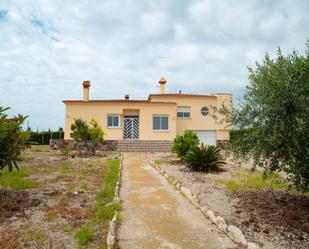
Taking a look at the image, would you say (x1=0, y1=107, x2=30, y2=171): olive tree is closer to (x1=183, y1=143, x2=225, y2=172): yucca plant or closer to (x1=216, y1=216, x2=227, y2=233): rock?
(x1=216, y1=216, x2=227, y2=233): rock

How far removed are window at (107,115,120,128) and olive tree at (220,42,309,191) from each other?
71.3ft

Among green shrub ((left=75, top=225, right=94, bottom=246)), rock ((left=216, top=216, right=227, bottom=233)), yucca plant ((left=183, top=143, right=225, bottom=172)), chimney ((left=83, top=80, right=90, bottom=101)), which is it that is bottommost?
green shrub ((left=75, top=225, right=94, bottom=246))

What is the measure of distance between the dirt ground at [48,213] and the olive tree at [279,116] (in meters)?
3.71

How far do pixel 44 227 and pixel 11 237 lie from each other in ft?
2.15

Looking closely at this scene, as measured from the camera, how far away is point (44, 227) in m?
5.37

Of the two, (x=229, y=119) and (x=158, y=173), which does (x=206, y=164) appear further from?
(x=229, y=119)

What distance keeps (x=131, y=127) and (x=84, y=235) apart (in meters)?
23.5

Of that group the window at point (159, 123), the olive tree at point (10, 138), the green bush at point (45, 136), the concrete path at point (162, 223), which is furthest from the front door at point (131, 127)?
the olive tree at point (10, 138)

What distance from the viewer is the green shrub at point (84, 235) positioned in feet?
15.4

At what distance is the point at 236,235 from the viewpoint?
486cm

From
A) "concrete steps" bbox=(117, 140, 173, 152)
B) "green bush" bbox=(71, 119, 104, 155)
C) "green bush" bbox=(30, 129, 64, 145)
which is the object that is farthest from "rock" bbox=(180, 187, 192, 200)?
"green bush" bbox=(30, 129, 64, 145)

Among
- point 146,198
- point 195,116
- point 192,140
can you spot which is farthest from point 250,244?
point 195,116

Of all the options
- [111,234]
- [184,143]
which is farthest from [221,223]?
[184,143]

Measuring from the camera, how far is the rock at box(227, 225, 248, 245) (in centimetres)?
470
